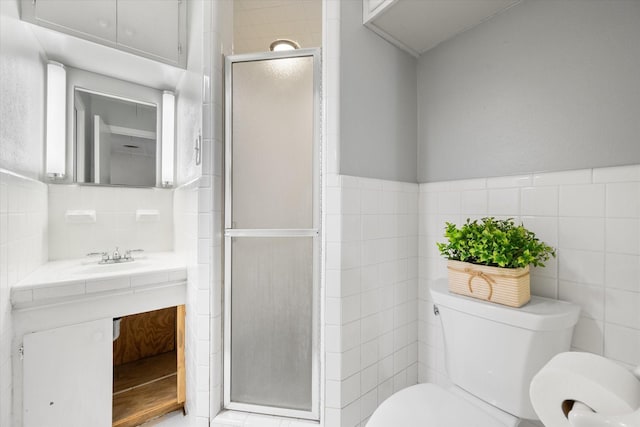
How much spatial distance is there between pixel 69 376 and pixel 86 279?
0.43 metres

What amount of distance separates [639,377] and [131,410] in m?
1.97

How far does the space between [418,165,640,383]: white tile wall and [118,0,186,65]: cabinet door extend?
6.17 ft

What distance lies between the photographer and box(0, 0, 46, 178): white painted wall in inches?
44.1

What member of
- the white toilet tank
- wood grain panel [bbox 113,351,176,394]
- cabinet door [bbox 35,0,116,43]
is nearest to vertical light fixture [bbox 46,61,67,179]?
cabinet door [bbox 35,0,116,43]

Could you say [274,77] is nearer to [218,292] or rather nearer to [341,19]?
[341,19]

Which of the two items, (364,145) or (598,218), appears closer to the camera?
(598,218)

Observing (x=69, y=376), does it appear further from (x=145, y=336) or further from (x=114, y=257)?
(x=114, y=257)

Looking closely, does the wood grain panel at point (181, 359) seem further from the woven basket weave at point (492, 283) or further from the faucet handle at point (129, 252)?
the woven basket weave at point (492, 283)

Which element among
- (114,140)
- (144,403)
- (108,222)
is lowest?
(144,403)

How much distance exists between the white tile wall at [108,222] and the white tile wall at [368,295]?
1.42 metres

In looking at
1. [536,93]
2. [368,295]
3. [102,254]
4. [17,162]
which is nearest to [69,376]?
[102,254]

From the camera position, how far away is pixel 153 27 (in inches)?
62.3

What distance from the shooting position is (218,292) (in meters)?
1.30

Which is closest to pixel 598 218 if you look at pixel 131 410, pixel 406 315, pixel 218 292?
pixel 406 315
